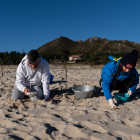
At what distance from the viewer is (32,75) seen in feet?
8.96

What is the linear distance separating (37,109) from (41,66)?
91 cm

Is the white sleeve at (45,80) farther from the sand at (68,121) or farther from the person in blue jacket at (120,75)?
the person in blue jacket at (120,75)

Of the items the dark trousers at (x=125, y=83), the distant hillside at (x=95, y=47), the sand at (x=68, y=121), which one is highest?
the distant hillside at (x=95, y=47)

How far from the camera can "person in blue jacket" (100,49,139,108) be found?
2.12 m

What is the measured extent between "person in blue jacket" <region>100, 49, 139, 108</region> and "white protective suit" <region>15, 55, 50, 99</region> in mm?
1205

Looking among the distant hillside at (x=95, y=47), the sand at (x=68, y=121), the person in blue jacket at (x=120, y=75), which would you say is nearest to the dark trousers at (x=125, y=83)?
the person in blue jacket at (x=120, y=75)

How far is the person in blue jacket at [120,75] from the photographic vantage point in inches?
83.3

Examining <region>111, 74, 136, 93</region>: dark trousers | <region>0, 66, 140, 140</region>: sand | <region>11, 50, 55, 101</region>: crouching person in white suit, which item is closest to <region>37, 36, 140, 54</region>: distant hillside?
<region>111, 74, 136, 93</region>: dark trousers

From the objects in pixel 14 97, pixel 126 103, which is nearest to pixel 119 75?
pixel 126 103

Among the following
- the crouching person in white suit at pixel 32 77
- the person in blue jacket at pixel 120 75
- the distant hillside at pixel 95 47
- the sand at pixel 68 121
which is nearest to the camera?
the sand at pixel 68 121

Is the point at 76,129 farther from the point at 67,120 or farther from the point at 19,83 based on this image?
the point at 19,83

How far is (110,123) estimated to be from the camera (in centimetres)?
179

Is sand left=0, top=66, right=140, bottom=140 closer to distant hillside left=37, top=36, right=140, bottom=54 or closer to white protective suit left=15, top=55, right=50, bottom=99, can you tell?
white protective suit left=15, top=55, right=50, bottom=99

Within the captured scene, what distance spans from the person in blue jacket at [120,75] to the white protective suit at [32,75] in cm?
120
